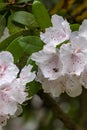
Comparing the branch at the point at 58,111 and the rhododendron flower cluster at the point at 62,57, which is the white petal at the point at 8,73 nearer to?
the rhododendron flower cluster at the point at 62,57

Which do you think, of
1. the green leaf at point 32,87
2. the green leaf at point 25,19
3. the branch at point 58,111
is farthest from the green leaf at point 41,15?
the branch at point 58,111

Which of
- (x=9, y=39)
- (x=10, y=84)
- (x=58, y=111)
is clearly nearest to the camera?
(x=10, y=84)

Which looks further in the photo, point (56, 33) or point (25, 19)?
point (25, 19)

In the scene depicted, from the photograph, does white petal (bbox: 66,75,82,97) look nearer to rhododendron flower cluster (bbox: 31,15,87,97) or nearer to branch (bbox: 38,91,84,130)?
rhododendron flower cluster (bbox: 31,15,87,97)

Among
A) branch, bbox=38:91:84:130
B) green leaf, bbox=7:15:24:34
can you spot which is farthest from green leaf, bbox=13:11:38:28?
branch, bbox=38:91:84:130

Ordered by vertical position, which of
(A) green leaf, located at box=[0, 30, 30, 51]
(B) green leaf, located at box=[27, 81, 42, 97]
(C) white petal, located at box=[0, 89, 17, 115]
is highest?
(A) green leaf, located at box=[0, 30, 30, 51]

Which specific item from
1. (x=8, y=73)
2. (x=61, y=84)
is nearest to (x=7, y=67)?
(x=8, y=73)

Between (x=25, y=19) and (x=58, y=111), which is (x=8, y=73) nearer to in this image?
(x=25, y=19)
